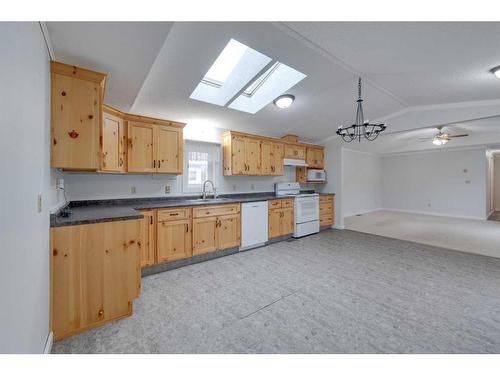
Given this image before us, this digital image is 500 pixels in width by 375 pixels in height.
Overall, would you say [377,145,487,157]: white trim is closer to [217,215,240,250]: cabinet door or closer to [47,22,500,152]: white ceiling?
[47,22,500,152]: white ceiling

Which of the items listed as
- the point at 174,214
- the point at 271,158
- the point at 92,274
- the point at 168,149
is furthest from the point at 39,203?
the point at 271,158

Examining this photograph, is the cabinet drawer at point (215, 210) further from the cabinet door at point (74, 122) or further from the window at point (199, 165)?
the cabinet door at point (74, 122)

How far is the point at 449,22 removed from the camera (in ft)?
6.56

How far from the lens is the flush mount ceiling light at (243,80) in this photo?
2980 millimetres

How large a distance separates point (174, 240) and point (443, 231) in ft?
20.4

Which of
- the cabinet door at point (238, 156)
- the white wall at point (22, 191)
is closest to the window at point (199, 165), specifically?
the cabinet door at point (238, 156)

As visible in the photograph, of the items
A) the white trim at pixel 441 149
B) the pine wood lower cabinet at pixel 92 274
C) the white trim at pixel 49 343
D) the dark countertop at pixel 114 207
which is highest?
the white trim at pixel 441 149

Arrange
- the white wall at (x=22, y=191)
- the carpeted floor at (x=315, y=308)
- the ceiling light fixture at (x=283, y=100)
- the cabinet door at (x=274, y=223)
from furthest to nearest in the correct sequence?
the cabinet door at (x=274, y=223) → the ceiling light fixture at (x=283, y=100) → the carpeted floor at (x=315, y=308) → the white wall at (x=22, y=191)

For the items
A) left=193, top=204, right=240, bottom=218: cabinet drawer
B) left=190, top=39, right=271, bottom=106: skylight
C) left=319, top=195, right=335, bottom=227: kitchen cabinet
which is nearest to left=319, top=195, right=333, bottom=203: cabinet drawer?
left=319, top=195, right=335, bottom=227: kitchen cabinet

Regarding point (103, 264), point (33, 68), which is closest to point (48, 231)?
point (103, 264)

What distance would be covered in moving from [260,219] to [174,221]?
166 centimetres

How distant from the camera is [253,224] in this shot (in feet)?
13.5

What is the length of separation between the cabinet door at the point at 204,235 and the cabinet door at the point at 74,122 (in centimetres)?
167

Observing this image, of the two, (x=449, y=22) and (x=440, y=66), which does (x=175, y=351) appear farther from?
(x=440, y=66)
